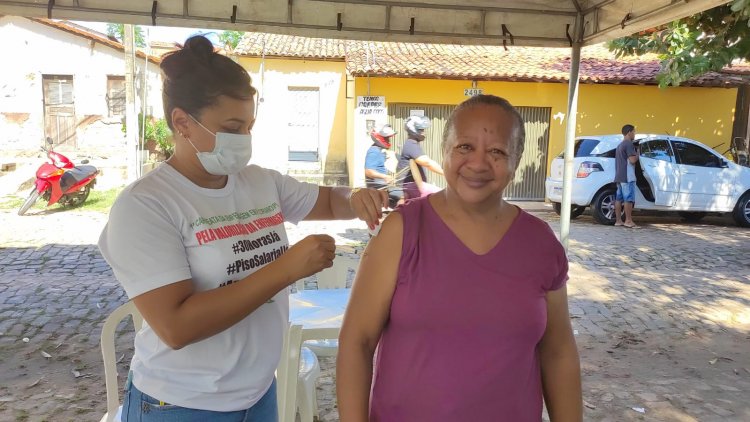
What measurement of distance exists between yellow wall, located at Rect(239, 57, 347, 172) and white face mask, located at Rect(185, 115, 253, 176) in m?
14.4

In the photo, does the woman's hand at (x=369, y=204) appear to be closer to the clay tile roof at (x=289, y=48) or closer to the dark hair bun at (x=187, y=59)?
the dark hair bun at (x=187, y=59)

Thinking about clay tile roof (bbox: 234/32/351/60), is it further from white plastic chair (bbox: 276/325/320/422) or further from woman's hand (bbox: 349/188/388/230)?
woman's hand (bbox: 349/188/388/230)

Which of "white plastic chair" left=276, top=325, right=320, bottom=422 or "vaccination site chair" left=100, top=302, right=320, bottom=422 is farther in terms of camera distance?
"white plastic chair" left=276, top=325, right=320, bottom=422

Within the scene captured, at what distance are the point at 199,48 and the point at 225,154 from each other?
0.98ft

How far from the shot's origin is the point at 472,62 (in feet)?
49.8

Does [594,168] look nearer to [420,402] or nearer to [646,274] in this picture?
[646,274]

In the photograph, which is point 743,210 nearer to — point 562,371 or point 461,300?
point 562,371

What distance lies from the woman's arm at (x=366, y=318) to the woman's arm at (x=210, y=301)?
16 cm

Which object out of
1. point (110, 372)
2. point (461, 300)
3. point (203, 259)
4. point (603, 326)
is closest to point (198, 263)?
point (203, 259)

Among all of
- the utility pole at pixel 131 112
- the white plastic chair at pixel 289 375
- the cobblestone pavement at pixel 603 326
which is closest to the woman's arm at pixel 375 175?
the cobblestone pavement at pixel 603 326

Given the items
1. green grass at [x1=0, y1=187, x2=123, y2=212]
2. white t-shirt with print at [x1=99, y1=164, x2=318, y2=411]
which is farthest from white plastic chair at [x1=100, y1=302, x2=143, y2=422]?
green grass at [x1=0, y1=187, x2=123, y2=212]

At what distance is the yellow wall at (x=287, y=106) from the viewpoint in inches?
623

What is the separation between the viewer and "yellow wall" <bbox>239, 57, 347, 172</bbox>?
1583cm

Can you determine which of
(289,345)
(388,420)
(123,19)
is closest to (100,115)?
(123,19)
